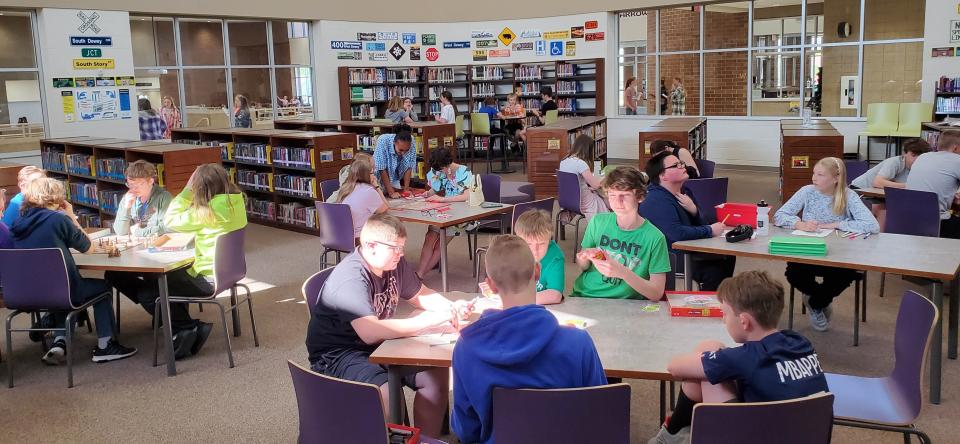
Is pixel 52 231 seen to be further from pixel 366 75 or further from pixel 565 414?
pixel 366 75

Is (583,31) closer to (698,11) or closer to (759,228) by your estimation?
(698,11)

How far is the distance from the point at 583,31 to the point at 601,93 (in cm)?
119

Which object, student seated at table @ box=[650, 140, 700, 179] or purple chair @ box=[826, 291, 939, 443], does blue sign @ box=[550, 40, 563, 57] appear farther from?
purple chair @ box=[826, 291, 939, 443]

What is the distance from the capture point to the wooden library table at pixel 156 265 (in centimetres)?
451

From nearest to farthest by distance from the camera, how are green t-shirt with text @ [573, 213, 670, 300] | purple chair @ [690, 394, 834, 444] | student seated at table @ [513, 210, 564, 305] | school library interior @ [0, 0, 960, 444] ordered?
purple chair @ [690, 394, 834, 444] < school library interior @ [0, 0, 960, 444] < student seated at table @ [513, 210, 564, 305] < green t-shirt with text @ [573, 213, 670, 300]

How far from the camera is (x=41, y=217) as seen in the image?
184 inches

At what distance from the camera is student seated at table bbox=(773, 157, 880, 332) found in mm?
4773

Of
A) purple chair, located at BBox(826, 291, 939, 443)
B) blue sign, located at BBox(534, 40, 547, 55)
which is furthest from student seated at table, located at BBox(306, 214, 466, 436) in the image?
blue sign, located at BBox(534, 40, 547, 55)

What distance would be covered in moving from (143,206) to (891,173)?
19.3 feet

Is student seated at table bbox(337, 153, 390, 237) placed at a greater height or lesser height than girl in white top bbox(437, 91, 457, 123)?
lesser

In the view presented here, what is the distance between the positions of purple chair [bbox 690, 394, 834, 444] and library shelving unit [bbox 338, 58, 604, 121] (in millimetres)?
12775

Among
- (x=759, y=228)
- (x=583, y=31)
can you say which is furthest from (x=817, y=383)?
(x=583, y=31)

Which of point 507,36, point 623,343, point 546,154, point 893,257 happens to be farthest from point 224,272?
point 507,36

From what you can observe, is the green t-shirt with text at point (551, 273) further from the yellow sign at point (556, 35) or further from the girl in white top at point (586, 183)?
the yellow sign at point (556, 35)
